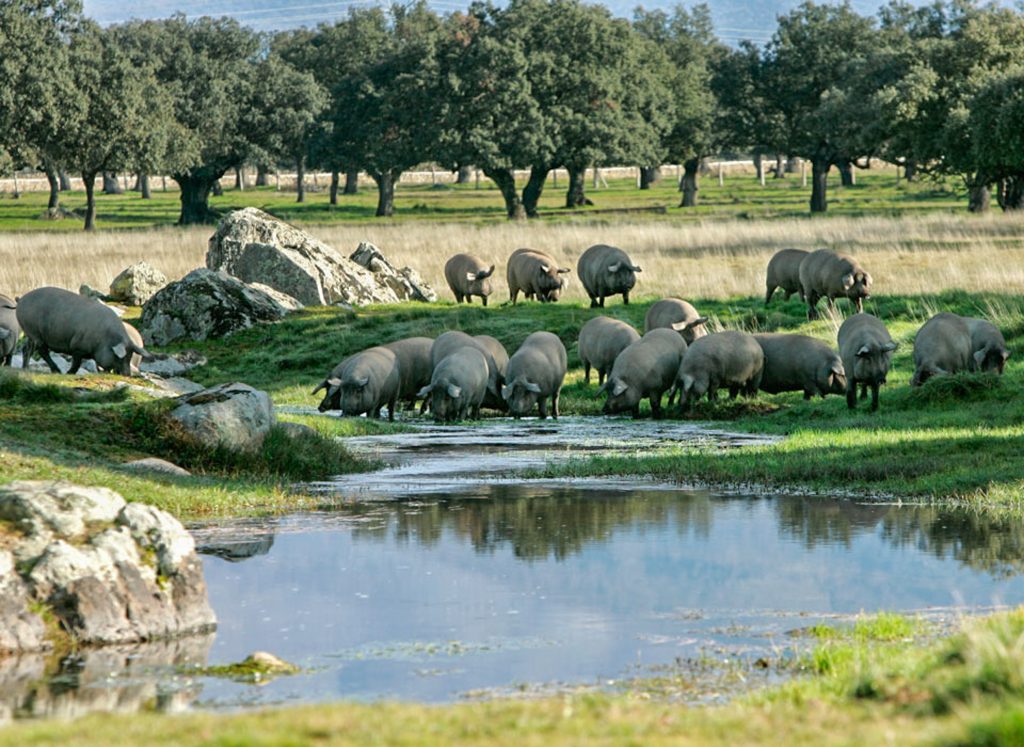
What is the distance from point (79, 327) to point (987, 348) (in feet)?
49.2

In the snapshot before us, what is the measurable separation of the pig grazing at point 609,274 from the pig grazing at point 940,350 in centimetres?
1207

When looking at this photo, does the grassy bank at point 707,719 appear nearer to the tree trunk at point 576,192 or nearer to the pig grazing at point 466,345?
the pig grazing at point 466,345

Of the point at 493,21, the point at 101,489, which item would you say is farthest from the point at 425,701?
the point at 493,21

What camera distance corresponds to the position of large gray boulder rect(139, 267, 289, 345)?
33.6 metres

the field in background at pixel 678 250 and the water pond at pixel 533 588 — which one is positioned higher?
the field in background at pixel 678 250

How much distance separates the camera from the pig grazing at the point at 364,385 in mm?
25109

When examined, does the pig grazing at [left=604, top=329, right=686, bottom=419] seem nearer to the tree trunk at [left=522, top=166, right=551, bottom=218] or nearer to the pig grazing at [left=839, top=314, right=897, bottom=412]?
the pig grazing at [left=839, top=314, right=897, bottom=412]

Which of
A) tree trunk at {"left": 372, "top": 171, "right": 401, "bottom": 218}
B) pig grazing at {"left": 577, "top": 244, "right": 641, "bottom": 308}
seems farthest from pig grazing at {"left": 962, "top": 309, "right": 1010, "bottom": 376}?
tree trunk at {"left": 372, "top": 171, "right": 401, "bottom": 218}

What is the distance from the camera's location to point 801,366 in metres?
26.3

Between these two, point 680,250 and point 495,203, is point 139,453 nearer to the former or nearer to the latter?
point 680,250

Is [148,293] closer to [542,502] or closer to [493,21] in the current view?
[542,502]

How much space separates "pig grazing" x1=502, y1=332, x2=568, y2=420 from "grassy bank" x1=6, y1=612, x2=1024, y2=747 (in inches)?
681

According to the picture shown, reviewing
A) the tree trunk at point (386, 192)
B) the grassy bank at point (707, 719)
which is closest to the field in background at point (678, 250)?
the tree trunk at point (386, 192)

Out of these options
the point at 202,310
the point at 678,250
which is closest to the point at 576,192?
the point at 678,250
